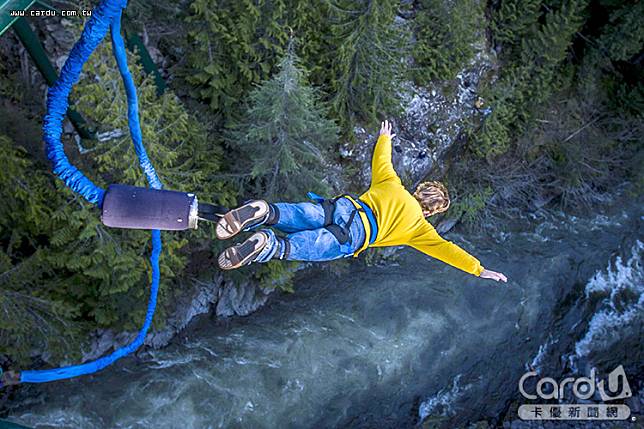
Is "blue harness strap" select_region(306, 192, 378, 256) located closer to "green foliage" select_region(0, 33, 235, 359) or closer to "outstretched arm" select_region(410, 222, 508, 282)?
"outstretched arm" select_region(410, 222, 508, 282)

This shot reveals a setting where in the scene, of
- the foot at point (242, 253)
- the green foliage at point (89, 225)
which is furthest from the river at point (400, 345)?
the foot at point (242, 253)

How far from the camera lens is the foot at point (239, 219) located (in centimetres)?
384

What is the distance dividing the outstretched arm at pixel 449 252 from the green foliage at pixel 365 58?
14.1 feet

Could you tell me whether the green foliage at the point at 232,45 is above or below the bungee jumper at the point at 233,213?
above

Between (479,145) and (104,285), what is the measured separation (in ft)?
28.6

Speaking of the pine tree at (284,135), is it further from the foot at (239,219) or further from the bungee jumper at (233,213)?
the foot at (239,219)

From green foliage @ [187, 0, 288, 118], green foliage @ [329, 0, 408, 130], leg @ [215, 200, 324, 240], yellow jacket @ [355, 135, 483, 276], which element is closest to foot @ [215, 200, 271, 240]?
leg @ [215, 200, 324, 240]

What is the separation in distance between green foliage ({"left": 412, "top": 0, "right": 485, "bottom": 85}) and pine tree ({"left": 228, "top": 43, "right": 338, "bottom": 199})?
3187 mm

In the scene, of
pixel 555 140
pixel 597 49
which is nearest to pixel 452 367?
pixel 555 140

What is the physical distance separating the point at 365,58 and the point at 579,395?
10.1 m

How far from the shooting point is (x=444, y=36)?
32.3 ft

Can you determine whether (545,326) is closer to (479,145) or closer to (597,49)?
(479,145)

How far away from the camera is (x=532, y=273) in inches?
480

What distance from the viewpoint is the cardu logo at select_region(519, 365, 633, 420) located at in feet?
38.2
